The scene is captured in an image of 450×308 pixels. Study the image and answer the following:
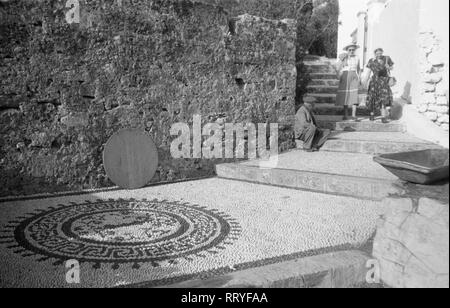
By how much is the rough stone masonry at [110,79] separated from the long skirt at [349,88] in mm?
3288

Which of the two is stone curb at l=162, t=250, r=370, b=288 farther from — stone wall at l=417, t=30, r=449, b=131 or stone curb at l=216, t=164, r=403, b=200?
stone curb at l=216, t=164, r=403, b=200

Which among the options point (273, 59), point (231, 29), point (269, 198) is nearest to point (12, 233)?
point (269, 198)

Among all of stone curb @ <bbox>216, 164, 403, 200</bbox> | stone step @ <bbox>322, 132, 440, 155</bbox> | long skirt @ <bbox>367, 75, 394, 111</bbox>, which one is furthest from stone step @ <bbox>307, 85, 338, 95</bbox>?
stone curb @ <bbox>216, 164, 403, 200</bbox>

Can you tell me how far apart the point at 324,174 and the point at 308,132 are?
2.11 meters

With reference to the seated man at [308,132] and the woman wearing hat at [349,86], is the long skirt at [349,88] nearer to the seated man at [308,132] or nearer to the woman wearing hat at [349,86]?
the woman wearing hat at [349,86]

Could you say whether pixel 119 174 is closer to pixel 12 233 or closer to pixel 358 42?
pixel 12 233

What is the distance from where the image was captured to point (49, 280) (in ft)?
9.49

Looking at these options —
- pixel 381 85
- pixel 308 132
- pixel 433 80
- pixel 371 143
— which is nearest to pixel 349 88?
pixel 381 85

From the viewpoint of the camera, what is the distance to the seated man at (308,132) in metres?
7.48

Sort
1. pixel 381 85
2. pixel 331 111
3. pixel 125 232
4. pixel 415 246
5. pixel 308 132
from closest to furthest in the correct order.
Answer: pixel 415 246 < pixel 125 232 < pixel 308 132 < pixel 381 85 < pixel 331 111

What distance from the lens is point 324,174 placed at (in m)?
5.48

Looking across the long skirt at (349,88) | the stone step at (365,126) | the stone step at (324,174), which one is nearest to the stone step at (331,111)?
the long skirt at (349,88)

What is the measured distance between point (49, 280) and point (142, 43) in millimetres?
3760

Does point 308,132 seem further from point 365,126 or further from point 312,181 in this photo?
point 312,181
